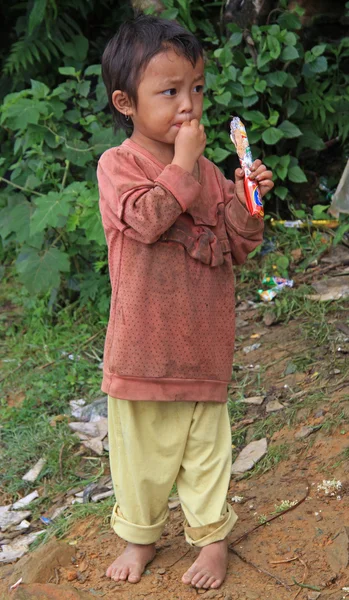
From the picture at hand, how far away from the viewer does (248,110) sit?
192 inches

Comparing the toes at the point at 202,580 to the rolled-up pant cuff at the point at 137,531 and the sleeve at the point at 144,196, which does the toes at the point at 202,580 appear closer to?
the rolled-up pant cuff at the point at 137,531

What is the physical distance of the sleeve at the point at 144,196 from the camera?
2314 mm

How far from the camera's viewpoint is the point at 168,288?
8.10 feet

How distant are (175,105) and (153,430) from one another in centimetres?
99

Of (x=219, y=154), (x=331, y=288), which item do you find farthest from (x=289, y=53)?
(x=331, y=288)

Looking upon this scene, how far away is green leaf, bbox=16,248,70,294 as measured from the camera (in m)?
4.66

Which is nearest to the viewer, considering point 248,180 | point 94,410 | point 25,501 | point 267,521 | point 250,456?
point 248,180

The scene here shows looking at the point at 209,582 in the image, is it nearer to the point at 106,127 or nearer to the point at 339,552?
the point at 339,552

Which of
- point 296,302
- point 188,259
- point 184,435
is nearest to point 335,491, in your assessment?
point 184,435

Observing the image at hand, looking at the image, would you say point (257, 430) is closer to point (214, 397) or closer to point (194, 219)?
point (214, 397)

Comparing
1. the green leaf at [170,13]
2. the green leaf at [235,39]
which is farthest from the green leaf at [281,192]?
the green leaf at [170,13]

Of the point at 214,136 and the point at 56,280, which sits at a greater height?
the point at 214,136

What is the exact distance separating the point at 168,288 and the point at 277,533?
3.52 ft

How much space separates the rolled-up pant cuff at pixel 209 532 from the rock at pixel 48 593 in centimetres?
37
